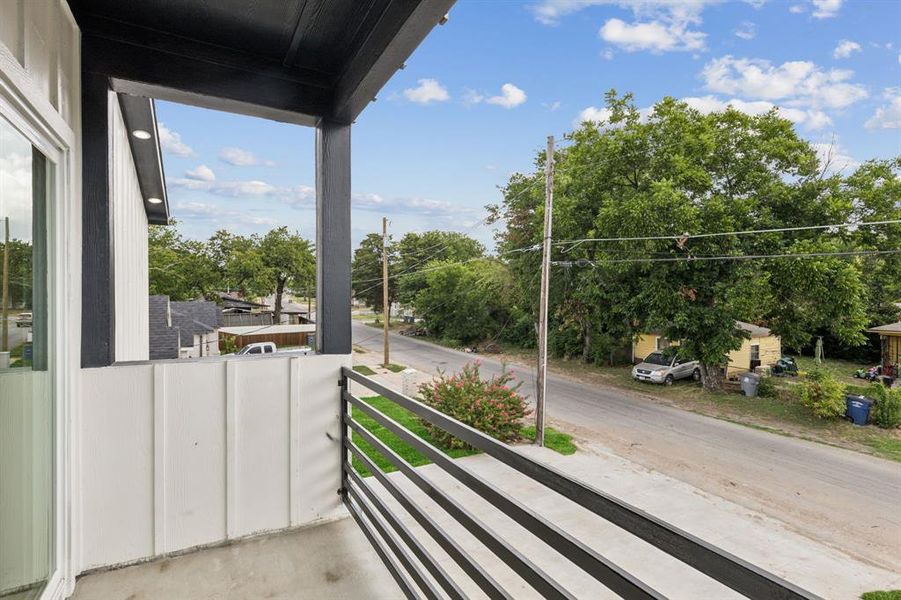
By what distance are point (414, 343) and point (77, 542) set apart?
17748 millimetres

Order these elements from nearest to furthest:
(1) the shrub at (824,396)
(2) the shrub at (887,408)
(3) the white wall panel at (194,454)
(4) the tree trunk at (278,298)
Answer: (3) the white wall panel at (194,454) < (4) the tree trunk at (278,298) < (2) the shrub at (887,408) < (1) the shrub at (824,396)

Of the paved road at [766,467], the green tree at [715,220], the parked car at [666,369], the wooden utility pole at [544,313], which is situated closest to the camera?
the paved road at [766,467]

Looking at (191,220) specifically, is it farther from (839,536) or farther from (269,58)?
(839,536)

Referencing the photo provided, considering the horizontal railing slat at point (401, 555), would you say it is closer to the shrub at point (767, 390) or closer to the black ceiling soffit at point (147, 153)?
the black ceiling soffit at point (147, 153)

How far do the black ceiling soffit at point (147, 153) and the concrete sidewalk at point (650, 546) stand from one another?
2.76 m

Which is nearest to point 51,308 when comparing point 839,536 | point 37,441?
point 37,441

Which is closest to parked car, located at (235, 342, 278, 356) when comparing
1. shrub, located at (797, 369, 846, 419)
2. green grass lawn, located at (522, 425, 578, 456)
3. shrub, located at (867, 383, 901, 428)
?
green grass lawn, located at (522, 425, 578, 456)

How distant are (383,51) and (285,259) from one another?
5.98 feet

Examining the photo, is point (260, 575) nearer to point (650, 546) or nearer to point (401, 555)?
point (401, 555)

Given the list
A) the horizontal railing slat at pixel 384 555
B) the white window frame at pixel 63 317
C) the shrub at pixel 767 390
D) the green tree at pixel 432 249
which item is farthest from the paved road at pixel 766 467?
the green tree at pixel 432 249

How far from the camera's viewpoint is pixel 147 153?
10.4 feet

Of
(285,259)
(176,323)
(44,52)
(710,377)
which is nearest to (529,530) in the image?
(44,52)

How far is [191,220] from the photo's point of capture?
2697mm

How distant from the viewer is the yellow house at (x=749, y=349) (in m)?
12.4
